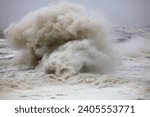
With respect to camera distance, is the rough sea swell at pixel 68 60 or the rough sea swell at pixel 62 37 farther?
the rough sea swell at pixel 62 37

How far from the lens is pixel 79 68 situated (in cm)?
466

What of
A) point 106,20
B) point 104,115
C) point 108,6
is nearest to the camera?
point 104,115

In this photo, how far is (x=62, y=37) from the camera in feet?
17.2

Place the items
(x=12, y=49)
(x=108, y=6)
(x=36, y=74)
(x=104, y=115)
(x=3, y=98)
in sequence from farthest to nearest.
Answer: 1. (x=12, y=49)
2. (x=108, y=6)
3. (x=36, y=74)
4. (x=3, y=98)
5. (x=104, y=115)

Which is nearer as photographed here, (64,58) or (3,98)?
(3,98)

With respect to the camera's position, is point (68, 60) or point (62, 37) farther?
point (62, 37)

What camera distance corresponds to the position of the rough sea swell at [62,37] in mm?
4926

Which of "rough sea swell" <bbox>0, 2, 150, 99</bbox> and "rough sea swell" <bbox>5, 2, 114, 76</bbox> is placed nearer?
"rough sea swell" <bbox>0, 2, 150, 99</bbox>

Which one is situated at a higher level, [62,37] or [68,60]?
[62,37]

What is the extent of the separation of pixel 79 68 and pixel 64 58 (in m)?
0.27

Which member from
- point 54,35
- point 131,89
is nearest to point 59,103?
point 131,89

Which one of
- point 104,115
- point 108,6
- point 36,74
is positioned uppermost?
point 108,6

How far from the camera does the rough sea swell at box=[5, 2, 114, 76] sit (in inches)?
194

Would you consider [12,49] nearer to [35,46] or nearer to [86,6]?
[35,46]
